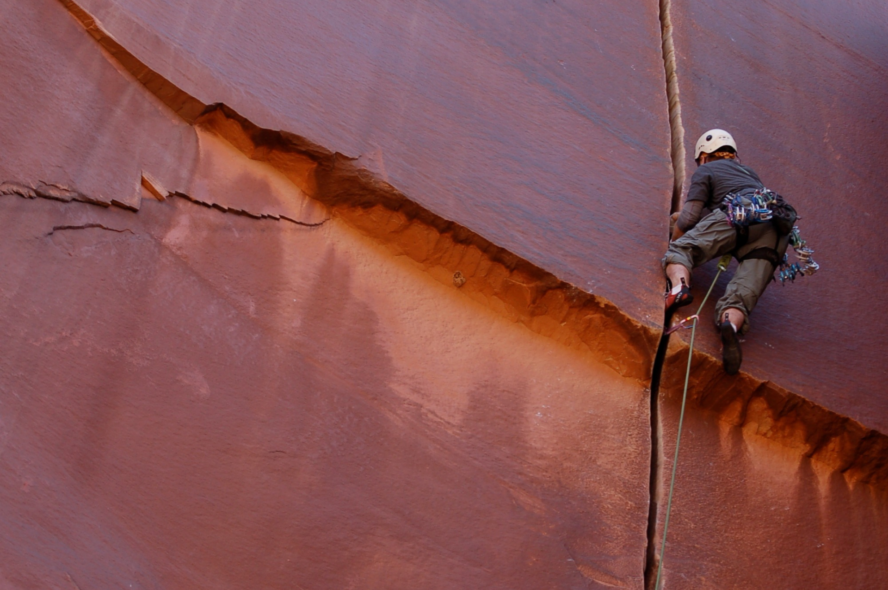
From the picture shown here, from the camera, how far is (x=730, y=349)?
13.2ft

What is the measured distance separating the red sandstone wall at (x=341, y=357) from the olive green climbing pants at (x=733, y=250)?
20 cm

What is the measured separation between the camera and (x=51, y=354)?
11.0ft

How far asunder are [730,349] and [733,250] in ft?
1.73

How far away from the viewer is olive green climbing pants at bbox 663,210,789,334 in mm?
4172

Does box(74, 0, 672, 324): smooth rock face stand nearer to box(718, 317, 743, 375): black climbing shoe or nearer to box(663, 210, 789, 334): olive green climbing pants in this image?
box(663, 210, 789, 334): olive green climbing pants

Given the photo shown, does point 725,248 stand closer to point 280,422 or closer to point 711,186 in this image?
point 711,186

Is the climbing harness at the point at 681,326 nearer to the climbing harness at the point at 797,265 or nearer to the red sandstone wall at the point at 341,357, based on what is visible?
the red sandstone wall at the point at 341,357

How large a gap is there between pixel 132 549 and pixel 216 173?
166cm

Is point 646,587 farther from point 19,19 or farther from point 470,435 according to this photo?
point 19,19

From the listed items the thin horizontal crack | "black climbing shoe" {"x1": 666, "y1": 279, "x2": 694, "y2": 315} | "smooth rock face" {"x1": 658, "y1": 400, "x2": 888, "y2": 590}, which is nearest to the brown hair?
"black climbing shoe" {"x1": 666, "y1": 279, "x2": 694, "y2": 315}

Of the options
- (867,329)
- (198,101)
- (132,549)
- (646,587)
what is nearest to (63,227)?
(198,101)

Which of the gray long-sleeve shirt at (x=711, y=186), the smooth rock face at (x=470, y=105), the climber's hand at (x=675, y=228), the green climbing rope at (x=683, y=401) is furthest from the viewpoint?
the climber's hand at (x=675, y=228)

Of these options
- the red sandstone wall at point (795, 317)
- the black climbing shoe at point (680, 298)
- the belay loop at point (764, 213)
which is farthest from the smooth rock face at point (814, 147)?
the belay loop at point (764, 213)

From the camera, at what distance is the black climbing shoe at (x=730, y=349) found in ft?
13.2
